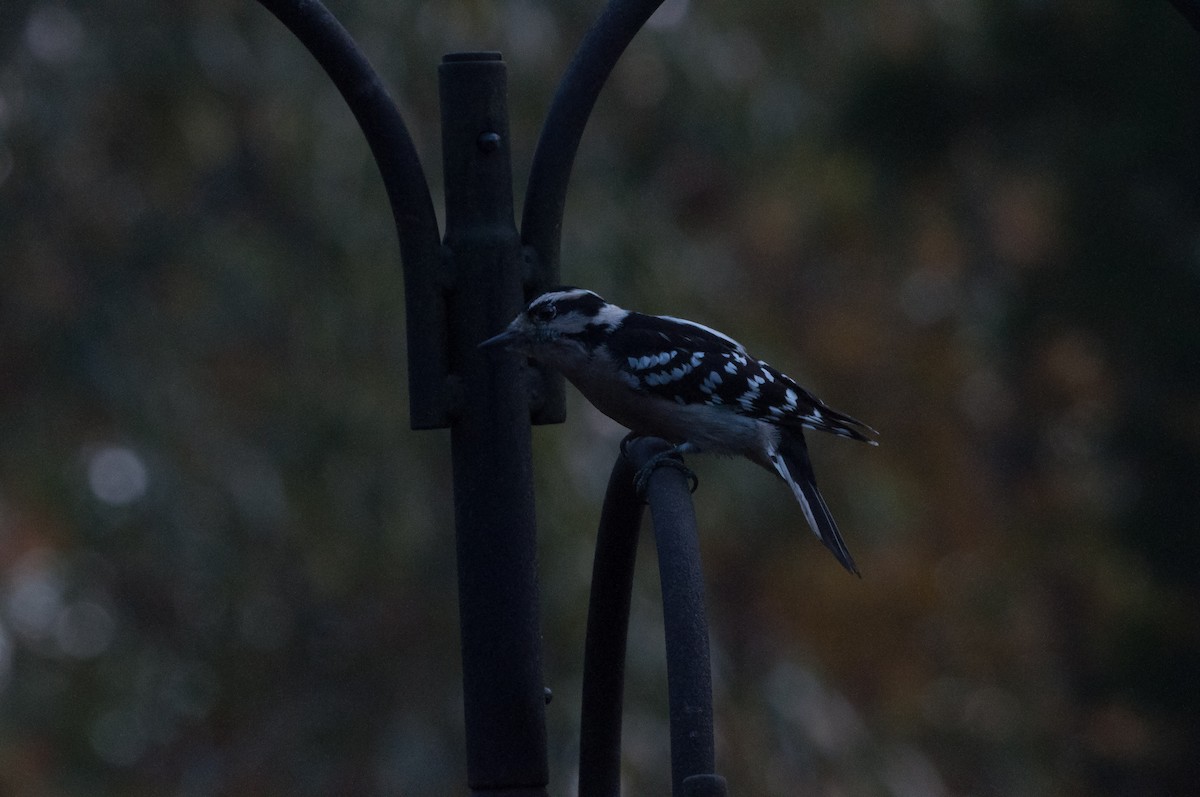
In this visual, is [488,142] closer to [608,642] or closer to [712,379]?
[608,642]

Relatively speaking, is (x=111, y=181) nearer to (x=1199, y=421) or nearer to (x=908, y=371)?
(x=1199, y=421)

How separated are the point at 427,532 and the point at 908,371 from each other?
5149 millimetres

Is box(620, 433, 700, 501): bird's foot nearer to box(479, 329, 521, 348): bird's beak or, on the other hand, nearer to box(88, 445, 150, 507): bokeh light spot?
box(479, 329, 521, 348): bird's beak

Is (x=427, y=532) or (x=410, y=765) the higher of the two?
(x=427, y=532)

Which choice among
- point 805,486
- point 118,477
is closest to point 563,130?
point 805,486

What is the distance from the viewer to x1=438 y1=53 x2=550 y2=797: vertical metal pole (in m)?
2.35

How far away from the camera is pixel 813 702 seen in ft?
25.1

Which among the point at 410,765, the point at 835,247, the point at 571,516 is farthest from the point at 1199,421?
the point at 835,247

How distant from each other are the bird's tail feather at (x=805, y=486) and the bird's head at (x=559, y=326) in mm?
471

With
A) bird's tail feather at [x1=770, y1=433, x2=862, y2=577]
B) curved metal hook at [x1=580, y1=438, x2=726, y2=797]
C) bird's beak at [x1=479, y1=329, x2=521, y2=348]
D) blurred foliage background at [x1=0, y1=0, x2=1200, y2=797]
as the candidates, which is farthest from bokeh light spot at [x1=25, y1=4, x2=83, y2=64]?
bird's beak at [x1=479, y1=329, x2=521, y2=348]

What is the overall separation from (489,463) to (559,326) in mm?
723

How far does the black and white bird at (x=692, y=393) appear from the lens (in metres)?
3.44

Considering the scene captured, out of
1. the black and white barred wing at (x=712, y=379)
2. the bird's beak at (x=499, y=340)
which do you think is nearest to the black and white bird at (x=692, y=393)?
the black and white barred wing at (x=712, y=379)

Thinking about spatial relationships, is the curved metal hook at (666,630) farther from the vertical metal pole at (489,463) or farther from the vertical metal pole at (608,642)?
the vertical metal pole at (489,463)
